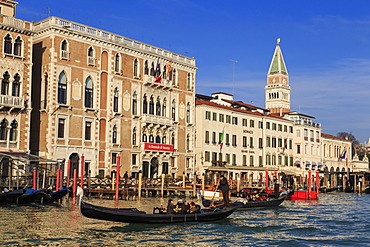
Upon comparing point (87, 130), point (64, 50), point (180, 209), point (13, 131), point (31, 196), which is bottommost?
point (180, 209)

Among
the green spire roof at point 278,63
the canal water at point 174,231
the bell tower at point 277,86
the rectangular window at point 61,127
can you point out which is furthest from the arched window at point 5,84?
the green spire roof at point 278,63

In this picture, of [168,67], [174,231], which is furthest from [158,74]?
[174,231]

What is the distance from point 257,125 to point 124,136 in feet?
73.4

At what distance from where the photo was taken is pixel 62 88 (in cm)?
4078

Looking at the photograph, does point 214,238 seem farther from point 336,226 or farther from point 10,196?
point 10,196

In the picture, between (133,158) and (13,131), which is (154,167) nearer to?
(133,158)

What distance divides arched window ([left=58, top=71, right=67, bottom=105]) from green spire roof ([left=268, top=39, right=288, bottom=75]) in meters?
66.3

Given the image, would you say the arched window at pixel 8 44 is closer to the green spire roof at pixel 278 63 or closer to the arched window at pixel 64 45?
the arched window at pixel 64 45

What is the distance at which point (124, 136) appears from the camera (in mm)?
45438

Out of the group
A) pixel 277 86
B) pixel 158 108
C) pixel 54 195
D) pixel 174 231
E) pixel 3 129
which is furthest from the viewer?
pixel 277 86

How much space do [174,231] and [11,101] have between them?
19723 millimetres

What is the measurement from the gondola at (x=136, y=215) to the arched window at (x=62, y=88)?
19788mm

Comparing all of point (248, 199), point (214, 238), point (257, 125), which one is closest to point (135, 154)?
point (248, 199)

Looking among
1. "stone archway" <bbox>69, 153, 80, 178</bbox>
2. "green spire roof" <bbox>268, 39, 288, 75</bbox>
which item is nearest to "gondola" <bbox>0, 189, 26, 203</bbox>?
"stone archway" <bbox>69, 153, 80, 178</bbox>
